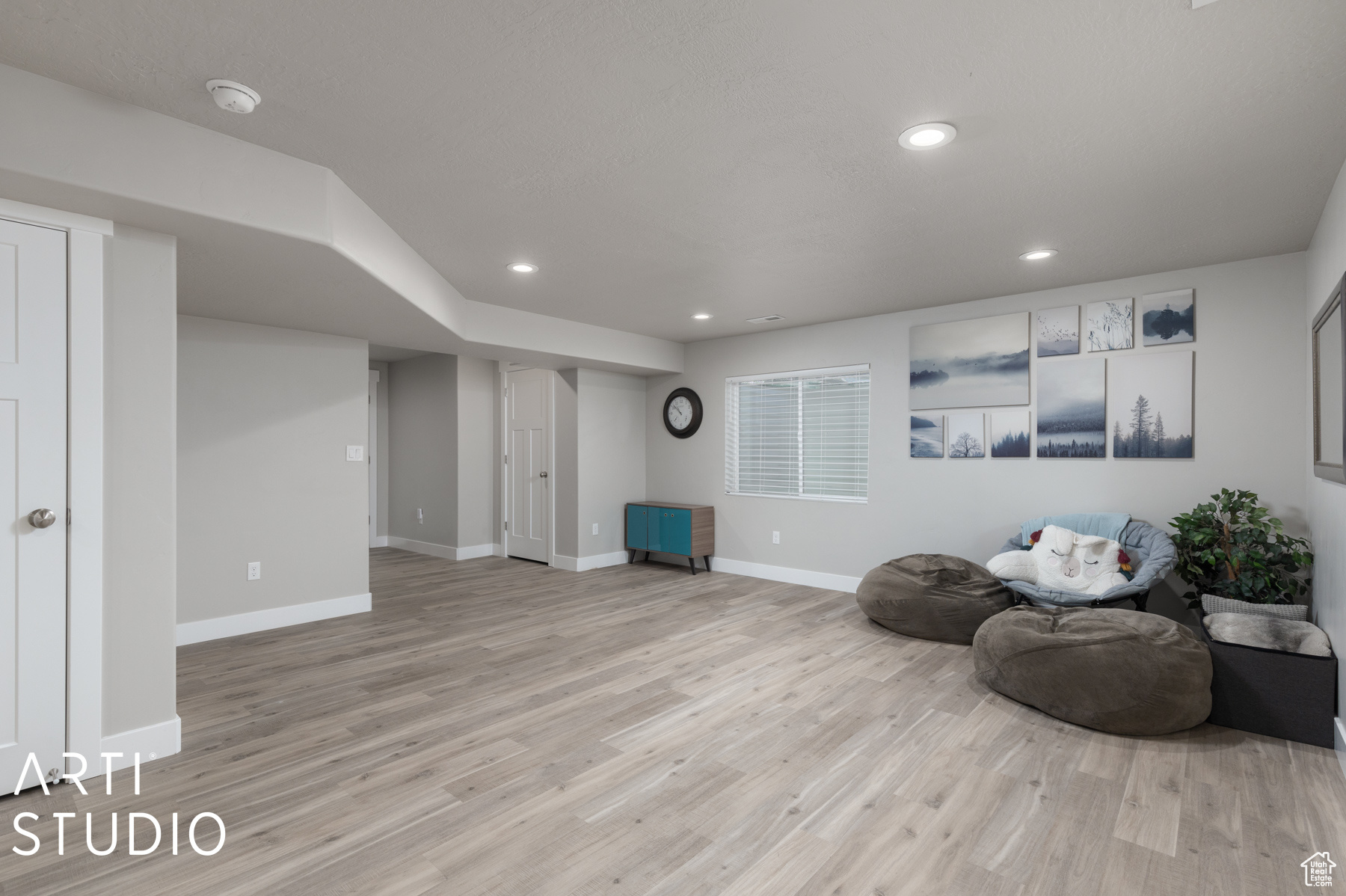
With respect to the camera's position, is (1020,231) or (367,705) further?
(1020,231)

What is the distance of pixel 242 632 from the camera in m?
4.30

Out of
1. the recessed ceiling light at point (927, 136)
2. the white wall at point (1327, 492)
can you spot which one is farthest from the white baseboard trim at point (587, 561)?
the white wall at point (1327, 492)

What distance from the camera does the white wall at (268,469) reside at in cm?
414

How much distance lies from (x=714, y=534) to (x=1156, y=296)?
4.06m

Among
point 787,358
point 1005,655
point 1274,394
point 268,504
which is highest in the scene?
point 787,358

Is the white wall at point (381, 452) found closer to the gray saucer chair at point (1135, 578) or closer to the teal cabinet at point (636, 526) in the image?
the teal cabinet at point (636, 526)

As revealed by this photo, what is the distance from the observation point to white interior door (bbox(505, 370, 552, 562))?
6766 millimetres

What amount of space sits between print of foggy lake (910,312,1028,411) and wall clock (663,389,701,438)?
225cm

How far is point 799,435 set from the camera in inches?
237

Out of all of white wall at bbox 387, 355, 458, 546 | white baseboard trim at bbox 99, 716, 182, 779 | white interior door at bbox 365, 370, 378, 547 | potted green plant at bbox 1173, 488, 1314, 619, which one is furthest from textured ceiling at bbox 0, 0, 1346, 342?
white interior door at bbox 365, 370, 378, 547

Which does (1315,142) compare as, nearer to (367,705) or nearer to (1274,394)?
(1274,394)

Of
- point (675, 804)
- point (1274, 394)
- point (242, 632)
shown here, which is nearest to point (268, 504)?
point (242, 632)

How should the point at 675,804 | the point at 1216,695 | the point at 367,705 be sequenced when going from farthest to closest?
1. the point at 367,705
2. the point at 1216,695
3. the point at 675,804

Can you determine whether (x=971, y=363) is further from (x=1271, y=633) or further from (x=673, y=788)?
(x=673, y=788)
